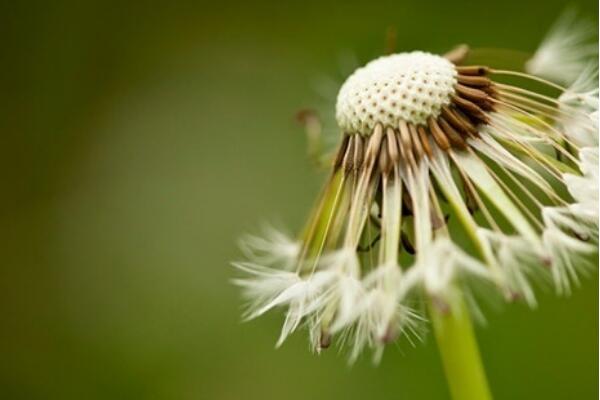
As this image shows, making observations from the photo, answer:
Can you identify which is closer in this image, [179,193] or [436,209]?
[436,209]

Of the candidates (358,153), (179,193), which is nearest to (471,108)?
(358,153)

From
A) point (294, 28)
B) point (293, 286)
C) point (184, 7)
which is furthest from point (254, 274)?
point (184, 7)

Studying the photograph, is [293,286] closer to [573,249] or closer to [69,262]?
[573,249]

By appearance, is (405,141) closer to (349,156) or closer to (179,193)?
(349,156)

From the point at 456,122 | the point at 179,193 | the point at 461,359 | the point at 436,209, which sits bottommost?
the point at 461,359

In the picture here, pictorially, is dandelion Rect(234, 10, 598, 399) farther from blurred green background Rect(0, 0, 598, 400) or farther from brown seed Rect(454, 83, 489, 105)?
blurred green background Rect(0, 0, 598, 400)

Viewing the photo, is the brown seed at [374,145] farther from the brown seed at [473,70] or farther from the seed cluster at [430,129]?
the brown seed at [473,70]
